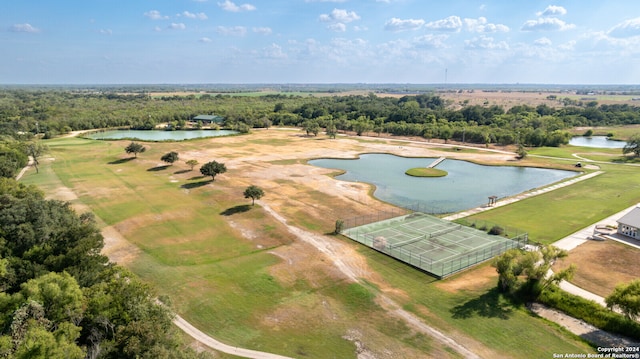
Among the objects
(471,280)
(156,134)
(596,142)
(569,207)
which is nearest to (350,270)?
(471,280)

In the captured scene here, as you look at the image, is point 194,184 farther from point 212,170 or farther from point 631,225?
point 631,225

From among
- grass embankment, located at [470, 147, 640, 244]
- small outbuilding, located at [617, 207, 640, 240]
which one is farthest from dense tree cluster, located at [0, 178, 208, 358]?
small outbuilding, located at [617, 207, 640, 240]

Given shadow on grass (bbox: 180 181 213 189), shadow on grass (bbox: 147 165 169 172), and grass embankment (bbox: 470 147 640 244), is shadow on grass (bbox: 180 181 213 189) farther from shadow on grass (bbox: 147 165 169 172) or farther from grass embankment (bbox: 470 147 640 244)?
grass embankment (bbox: 470 147 640 244)

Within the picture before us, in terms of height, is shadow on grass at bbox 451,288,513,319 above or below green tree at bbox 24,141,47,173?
below

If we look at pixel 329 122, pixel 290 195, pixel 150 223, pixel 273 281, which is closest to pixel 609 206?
pixel 290 195

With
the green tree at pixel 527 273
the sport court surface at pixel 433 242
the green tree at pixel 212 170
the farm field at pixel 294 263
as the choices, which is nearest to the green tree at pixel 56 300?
the farm field at pixel 294 263

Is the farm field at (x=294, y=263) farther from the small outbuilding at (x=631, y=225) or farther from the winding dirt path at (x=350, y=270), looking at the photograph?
the small outbuilding at (x=631, y=225)
